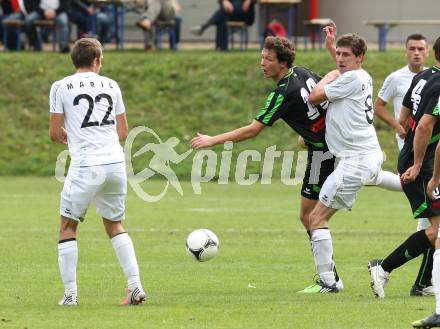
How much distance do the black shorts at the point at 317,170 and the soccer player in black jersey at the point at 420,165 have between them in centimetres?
85

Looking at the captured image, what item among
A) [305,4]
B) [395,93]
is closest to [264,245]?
[395,93]

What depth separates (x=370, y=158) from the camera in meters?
11.2

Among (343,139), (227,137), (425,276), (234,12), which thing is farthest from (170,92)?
(425,276)

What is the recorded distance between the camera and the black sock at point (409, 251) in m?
10.6

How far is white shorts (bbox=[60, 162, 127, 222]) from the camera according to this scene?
10.0m

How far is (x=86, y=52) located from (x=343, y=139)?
250 cm

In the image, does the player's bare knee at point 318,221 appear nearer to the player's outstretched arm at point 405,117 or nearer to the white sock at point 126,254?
the player's outstretched arm at point 405,117

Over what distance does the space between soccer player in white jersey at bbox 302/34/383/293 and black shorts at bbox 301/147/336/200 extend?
17cm

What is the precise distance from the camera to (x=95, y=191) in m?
10.0

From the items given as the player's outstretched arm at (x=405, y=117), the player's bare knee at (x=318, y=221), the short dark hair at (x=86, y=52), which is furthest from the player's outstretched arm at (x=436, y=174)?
the short dark hair at (x=86, y=52)

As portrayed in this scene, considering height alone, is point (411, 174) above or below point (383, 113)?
above

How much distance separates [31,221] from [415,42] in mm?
6362

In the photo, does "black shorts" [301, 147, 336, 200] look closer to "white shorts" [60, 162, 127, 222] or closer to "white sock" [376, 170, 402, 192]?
"white sock" [376, 170, 402, 192]

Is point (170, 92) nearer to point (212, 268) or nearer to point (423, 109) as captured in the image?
point (212, 268)
